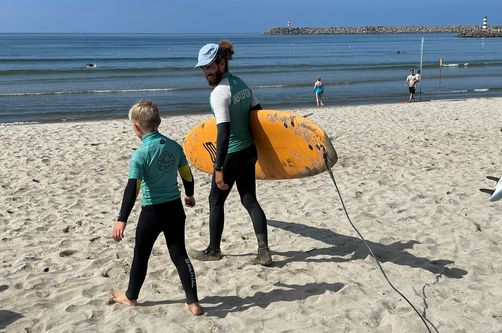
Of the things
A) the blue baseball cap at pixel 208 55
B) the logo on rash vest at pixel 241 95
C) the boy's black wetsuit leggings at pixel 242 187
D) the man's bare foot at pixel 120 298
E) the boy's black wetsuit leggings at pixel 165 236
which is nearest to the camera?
the boy's black wetsuit leggings at pixel 165 236

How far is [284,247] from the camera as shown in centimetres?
494

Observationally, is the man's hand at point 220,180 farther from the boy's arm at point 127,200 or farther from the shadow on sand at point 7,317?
the shadow on sand at point 7,317

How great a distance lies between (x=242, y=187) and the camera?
4328 mm

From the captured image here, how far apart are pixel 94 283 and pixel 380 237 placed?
102 inches

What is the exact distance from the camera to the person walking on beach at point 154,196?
10.8 ft

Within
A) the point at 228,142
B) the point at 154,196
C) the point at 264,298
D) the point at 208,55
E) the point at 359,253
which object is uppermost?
the point at 208,55

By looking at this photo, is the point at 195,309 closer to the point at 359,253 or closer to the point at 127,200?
the point at 127,200

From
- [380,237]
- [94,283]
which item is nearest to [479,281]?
[380,237]

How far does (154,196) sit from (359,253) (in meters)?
2.11

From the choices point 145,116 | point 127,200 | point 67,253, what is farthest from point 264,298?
point 67,253

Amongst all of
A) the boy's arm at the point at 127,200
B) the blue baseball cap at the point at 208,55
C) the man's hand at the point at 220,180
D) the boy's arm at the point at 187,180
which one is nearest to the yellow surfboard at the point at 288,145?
the man's hand at the point at 220,180

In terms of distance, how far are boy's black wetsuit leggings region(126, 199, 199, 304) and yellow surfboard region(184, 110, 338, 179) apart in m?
1.18

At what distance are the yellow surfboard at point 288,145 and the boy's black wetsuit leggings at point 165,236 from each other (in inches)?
46.5

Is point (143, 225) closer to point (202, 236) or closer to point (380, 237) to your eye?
point (202, 236)
